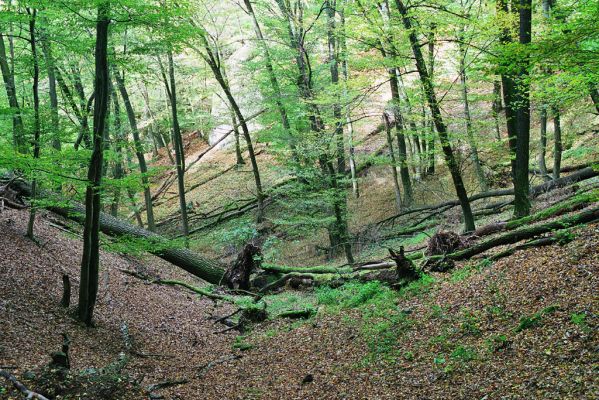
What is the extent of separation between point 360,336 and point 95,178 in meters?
5.14

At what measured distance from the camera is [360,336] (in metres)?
7.63

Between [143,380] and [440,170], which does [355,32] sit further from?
[440,170]

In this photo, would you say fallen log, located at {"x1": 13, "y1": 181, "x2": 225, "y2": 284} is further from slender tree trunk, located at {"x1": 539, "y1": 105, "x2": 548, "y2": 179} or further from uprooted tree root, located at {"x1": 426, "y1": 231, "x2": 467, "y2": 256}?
slender tree trunk, located at {"x1": 539, "y1": 105, "x2": 548, "y2": 179}

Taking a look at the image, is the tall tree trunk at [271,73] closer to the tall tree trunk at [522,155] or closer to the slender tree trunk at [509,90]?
the slender tree trunk at [509,90]

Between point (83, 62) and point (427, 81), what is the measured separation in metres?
14.3

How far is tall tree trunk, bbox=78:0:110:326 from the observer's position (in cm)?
714

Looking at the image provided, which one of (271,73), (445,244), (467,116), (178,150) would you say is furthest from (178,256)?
(467,116)

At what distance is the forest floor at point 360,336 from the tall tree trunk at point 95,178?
19.9 inches

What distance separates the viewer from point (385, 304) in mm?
Result: 8609

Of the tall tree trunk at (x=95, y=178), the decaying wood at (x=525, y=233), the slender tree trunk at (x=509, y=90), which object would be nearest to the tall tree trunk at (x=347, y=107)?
the slender tree trunk at (x=509, y=90)

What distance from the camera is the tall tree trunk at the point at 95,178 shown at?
→ 714 centimetres

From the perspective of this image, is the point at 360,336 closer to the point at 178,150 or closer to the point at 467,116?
the point at 467,116

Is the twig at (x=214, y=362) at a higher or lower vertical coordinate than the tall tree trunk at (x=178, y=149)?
lower

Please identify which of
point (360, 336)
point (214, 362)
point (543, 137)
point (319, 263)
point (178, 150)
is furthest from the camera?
point (178, 150)
